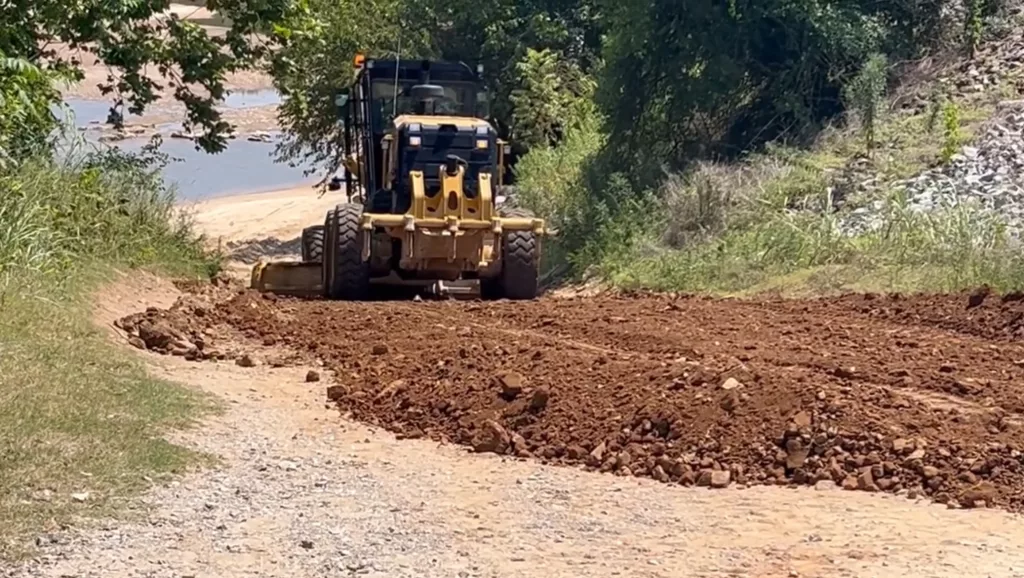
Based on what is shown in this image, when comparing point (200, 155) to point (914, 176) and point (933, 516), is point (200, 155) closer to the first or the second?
point (914, 176)

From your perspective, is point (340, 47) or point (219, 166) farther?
point (219, 166)

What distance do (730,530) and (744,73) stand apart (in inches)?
638

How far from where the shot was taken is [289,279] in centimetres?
1853

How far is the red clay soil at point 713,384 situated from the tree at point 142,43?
13.0 ft

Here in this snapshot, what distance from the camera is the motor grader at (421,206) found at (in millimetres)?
16547

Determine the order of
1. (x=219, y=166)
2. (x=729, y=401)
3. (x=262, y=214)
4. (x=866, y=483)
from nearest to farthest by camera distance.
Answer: (x=866, y=483)
(x=729, y=401)
(x=262, y=214)
(x=219, y=166)

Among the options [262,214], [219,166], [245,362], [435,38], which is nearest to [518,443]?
[245,362]

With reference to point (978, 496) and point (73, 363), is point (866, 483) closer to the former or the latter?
point (978, 496)

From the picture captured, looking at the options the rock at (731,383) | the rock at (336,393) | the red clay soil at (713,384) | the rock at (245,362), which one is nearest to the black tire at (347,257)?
the red clay soil at (713,384)

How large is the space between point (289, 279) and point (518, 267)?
9.71 ft

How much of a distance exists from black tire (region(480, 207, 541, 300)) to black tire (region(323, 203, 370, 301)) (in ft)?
4.80

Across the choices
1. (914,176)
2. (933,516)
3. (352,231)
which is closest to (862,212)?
(914,176)

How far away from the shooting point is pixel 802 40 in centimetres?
2238

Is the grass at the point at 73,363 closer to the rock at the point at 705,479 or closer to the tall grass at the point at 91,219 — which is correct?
the tall grass at the point at 91,219
